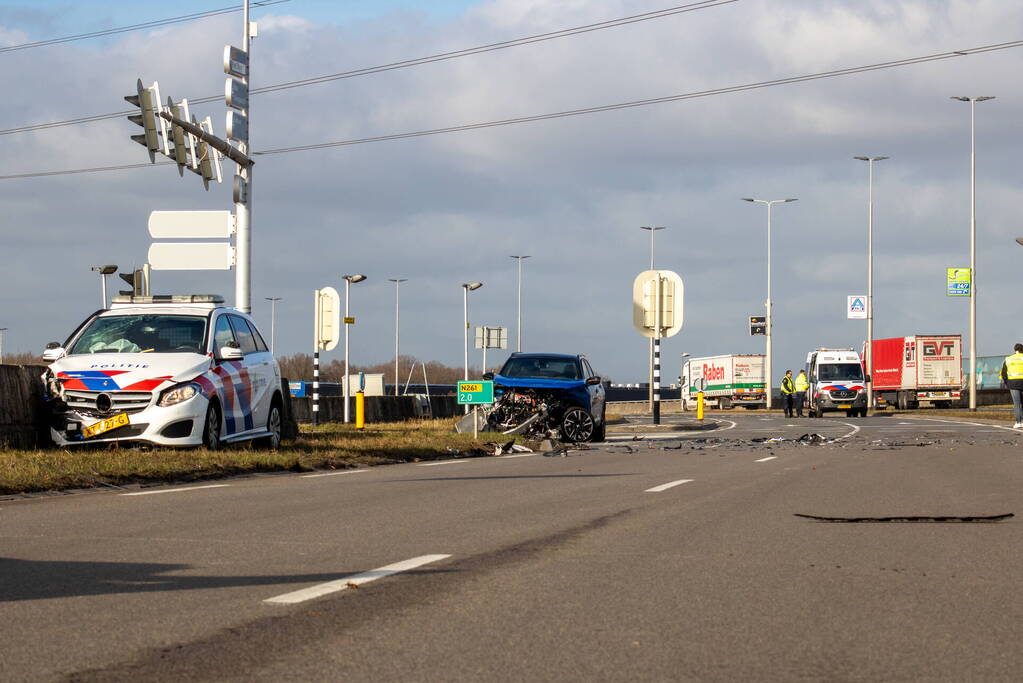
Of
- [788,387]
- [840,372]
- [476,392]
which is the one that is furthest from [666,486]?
[840,372]

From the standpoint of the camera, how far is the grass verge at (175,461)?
12852 millimetres

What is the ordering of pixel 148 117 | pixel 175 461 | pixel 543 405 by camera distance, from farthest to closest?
pixel 543 405 → pixel 148 117 → pixel 175 461

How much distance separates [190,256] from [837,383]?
35416mm

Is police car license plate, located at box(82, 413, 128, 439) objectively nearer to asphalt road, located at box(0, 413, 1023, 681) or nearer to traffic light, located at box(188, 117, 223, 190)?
asphalt road, located at box(0, 413, 1023, 681)

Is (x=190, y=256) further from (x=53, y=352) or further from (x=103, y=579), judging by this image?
(x=103, y=579)

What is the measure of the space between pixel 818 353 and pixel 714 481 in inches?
Result: 1621

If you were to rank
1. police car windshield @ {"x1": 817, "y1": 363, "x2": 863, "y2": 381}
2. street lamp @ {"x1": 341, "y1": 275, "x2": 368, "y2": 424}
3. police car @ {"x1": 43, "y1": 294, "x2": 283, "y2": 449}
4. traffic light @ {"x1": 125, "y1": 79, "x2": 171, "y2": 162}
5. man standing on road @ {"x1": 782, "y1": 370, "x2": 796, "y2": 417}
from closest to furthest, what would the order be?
police car @ {"x1": 43, "y1": 294, "x2": 283, "y2": 449}, traffic light @ {"x1": 125, "y1": 79, "x2": 171, "y2": 162}, street lamp @ {"x1": 341, "y1": 275, "x2": 368, "y2": 424}, man standing on road @ {"x1": 782, "y1": 370, "x2": 796, "y2": 417}, police car windshield @ {"x1": 817, "y1": 363, "x2": 863, "y2": 381}

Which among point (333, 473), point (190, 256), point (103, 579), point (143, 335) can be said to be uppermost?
point (190, 256)

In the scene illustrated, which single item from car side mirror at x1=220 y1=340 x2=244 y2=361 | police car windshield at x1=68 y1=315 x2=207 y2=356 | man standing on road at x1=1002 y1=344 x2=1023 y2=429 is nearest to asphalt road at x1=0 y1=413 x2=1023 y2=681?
car side mirror at x1=220 y1=340 x2=244 y2=361

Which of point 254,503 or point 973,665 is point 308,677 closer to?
point 973,665

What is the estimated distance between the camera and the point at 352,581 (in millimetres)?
6766

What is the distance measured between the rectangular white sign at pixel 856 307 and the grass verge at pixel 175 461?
51.1 meters

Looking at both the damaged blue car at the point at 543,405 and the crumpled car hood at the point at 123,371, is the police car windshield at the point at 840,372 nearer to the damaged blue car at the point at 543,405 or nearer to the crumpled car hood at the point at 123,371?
the damaged blue car at the point at 543,405

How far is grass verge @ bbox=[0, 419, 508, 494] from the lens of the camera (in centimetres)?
1285
